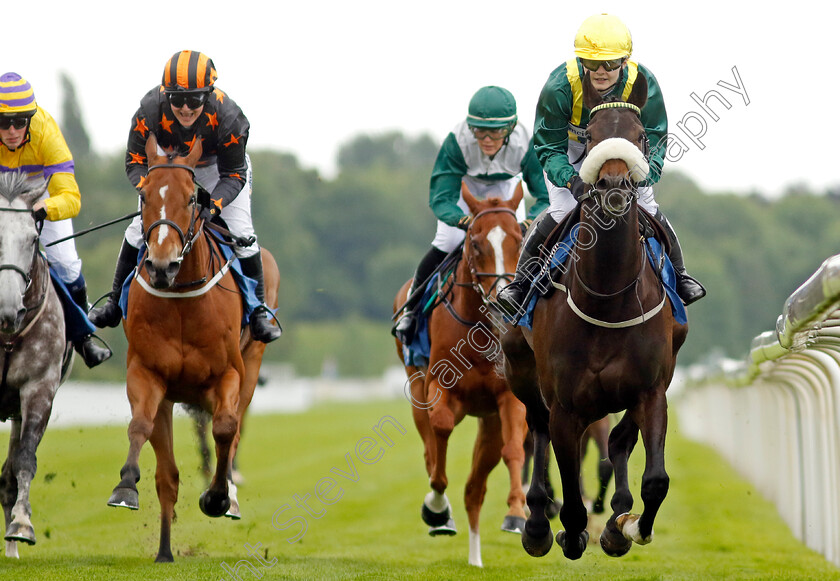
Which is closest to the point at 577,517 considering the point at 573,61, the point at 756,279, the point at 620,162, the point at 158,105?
the point at 620,162

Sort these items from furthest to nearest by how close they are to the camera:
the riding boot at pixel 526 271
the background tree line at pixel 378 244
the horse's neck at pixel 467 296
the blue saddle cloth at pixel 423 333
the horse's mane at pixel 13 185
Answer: the background tree line at pixel 378 244
the blue saddle cloth at pixel 423 333
the horse's neck at pixel 467 296
the horse's mane at pixel 13 185
the riding boot at pixel 526 271

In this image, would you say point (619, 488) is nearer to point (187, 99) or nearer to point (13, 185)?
point (187, 99)

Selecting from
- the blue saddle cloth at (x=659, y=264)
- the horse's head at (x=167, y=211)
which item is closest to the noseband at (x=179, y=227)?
the horse's head at (x=167, y=211)

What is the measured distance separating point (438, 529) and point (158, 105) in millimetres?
3270

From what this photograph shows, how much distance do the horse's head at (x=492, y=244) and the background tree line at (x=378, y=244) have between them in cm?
3675

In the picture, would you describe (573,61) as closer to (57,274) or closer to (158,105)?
(158,105)

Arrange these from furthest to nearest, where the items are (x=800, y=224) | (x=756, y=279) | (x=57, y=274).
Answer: (x=800, y=224)
(x=756, y=279)
(x=57, y=274)

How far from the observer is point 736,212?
78312mm

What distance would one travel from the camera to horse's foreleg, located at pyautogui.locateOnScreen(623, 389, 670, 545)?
567 centimetres

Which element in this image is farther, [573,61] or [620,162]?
[573,61]

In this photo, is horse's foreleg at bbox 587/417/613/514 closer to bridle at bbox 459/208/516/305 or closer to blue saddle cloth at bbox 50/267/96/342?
bridle at bbox 459/208/516/305

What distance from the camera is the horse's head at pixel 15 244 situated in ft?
21.9

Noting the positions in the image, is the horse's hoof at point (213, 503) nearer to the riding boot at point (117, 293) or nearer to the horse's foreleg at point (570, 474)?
the riding boot at point (117, 293)

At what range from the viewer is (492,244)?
25.7ft
